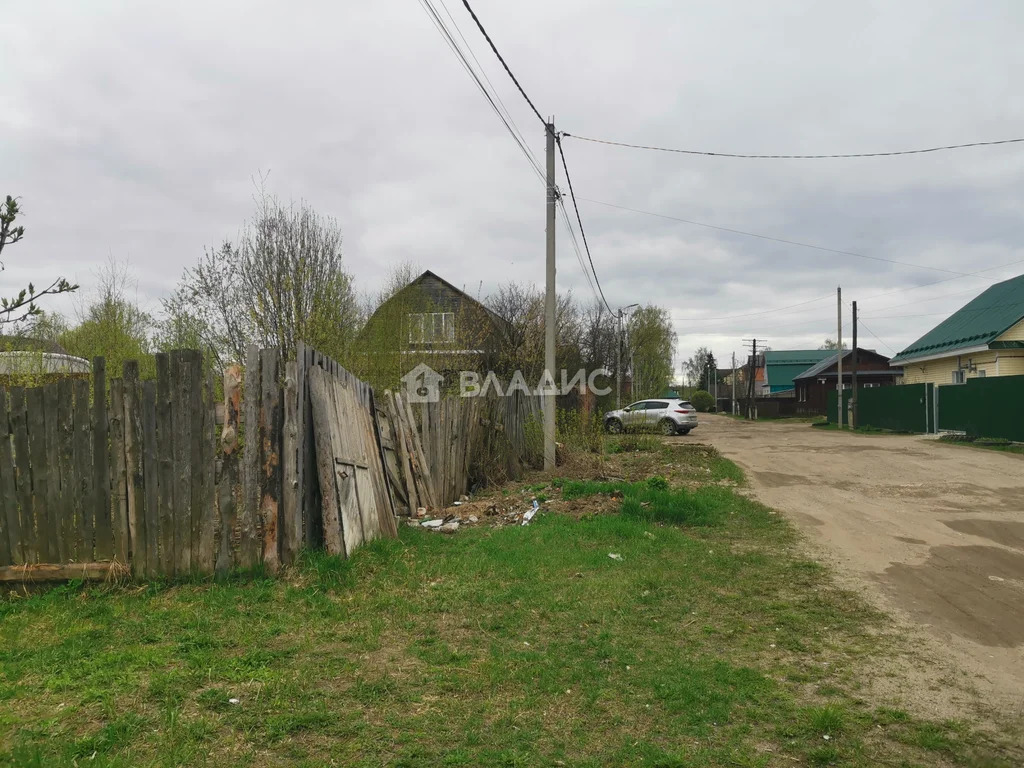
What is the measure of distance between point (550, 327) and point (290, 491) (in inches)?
316

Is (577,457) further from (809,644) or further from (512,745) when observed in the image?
(512,745)

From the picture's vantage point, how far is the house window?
15.8m

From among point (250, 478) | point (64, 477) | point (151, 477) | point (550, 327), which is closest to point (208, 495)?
point (250, 478)

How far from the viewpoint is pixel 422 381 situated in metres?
14.6

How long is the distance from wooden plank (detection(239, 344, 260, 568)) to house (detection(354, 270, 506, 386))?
6725 millimetres

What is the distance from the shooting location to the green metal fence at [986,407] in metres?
19.5

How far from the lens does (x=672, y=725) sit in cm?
348

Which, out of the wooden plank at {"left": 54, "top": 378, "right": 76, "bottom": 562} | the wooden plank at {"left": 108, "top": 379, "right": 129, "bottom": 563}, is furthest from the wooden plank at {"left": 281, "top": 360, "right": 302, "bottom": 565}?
the wooden plank at {"left": 54, "top": 378, "right": 76, "bottom": 562}

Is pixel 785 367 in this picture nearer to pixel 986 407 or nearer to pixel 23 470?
pixel 986 407

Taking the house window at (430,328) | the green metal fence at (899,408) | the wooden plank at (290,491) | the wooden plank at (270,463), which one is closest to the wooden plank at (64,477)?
the wooden plank at (270,463)

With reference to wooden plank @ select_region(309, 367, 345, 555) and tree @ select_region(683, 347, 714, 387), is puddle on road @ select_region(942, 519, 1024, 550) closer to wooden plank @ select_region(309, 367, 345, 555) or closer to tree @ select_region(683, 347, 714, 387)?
wooden plank @ select_region(309, 367, 345, 555)

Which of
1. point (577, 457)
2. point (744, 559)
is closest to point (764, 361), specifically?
point (577, 457)

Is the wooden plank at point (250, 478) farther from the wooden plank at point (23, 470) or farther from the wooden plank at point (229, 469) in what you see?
the wooden plank at point (23, 470)

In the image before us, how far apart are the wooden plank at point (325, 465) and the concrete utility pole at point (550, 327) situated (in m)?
7.11
